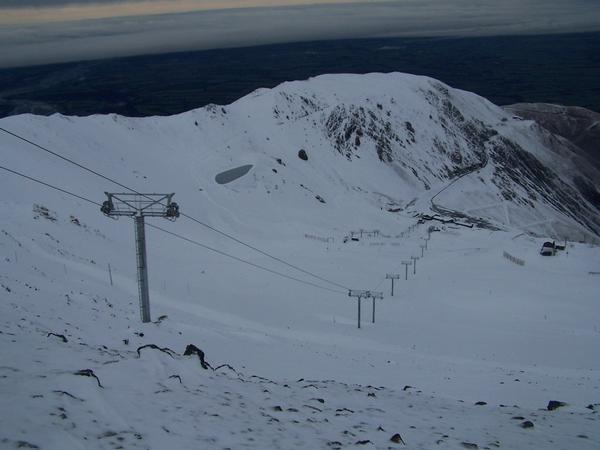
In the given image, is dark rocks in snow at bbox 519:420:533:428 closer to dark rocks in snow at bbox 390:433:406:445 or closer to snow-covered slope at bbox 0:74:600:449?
snow-covered slope at bbox 0:74:600:449

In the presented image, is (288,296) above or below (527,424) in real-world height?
below

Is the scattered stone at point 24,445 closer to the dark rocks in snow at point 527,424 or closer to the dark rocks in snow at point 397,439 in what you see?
the dark rocks in snow at point 397,439

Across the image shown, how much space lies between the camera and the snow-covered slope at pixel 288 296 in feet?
26.6

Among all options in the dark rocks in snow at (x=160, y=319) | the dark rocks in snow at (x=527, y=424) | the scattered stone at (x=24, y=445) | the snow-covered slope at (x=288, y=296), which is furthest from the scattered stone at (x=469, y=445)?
the dark rocks in snow at (x=160, y=319)

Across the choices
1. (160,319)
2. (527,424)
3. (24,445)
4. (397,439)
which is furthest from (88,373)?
(160,319)

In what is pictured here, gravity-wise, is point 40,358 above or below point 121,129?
below

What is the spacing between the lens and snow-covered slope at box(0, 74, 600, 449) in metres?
8.10

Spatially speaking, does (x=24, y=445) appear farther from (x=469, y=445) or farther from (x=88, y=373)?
(x=469, y=445)

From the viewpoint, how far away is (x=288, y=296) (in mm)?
24766

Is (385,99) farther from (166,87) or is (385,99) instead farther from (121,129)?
(166,87)

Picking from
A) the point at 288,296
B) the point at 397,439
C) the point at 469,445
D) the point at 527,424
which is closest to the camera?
the point at 397,439

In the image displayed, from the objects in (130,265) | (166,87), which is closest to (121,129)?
(130,265)

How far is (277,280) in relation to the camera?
89.9ft

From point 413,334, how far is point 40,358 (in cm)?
1556
